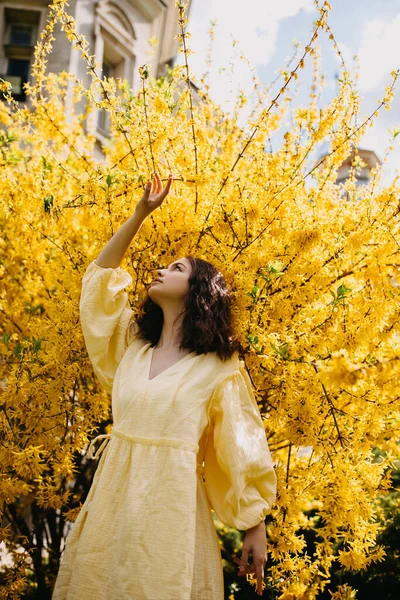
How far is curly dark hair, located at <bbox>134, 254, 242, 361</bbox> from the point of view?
2.07m

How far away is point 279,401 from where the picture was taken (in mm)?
2367

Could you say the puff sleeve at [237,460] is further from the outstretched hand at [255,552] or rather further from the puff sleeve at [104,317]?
the puff sleeve at [104,317]

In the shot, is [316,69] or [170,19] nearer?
[316,69]

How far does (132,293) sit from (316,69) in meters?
1.88

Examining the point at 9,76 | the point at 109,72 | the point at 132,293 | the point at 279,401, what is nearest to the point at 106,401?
the point at 132,293

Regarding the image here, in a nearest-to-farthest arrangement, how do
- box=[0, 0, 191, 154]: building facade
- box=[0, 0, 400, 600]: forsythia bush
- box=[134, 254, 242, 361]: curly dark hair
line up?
1. box=[134, 254, 242, 361]: curly dark hair
2. box=[0, 0, 400, 600]: forsythia bush
3. box=[0, 0, 191, 154]: building facade

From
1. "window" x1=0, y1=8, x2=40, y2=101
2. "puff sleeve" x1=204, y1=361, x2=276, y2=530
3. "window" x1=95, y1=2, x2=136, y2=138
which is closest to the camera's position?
"puff sleeve" x1=204, y1=361, x2=276, y2=530

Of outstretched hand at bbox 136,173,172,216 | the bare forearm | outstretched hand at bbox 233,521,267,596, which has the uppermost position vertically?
outstretched hand at bbox 136,173,172,216

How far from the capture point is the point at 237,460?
70.6 inches

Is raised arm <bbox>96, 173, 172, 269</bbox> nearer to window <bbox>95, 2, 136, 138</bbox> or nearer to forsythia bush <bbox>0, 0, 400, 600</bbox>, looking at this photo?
forsythia bush <bbox>0, 0, 400, 600</bbox>

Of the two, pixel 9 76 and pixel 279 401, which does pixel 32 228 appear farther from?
pixel 9 76

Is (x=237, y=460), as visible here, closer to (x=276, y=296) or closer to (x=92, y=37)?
(x=276, y=296)

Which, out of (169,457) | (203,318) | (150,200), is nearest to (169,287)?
(203,318)

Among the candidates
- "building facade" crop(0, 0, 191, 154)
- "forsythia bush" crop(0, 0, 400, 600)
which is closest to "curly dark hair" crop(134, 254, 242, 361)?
"forsythia bush" crop(0, 0, 400, 600)
